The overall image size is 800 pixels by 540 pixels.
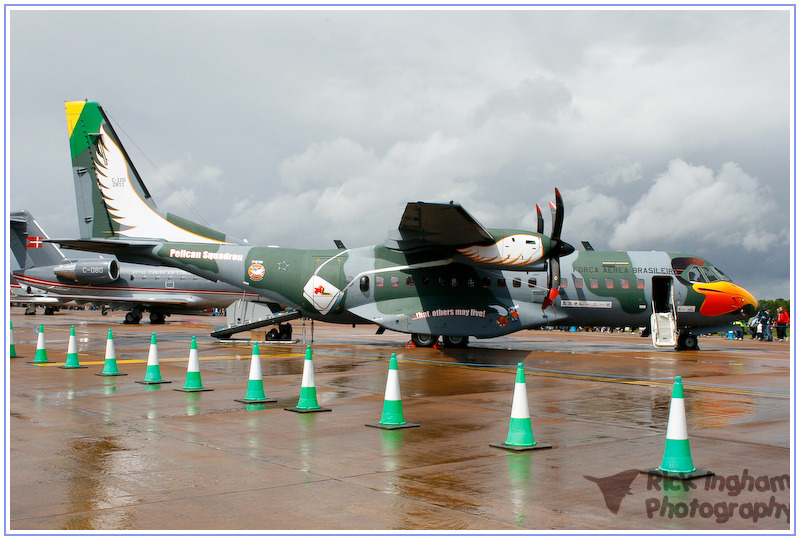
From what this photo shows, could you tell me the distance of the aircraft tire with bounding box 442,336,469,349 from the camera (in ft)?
76.1

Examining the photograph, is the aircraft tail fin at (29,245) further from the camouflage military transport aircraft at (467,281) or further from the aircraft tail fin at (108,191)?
the camouflage military transport aircraft at (467,281)

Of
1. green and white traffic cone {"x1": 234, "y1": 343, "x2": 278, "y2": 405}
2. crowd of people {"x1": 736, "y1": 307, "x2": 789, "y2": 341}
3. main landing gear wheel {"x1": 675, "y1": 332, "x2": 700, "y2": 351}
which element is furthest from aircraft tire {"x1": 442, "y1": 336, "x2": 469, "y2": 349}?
crowd of people {"x1": 736, "y1": 307, "x2": 789, "y2": 341}

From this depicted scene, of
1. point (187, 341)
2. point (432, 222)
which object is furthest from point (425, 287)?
point (187, 341)

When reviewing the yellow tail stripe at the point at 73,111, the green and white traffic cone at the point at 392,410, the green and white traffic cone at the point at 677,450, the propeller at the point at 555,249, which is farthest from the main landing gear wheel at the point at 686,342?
the yellow tail stripe at the point at 73,111

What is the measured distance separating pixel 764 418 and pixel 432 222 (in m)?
10.5

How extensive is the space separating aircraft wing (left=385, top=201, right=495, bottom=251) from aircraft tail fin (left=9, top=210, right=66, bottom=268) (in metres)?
35.0

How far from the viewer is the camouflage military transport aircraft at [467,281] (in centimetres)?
2064

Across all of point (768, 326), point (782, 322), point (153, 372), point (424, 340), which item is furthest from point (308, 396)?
point (782, 322)

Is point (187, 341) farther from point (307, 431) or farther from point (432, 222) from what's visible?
point (307, 431)

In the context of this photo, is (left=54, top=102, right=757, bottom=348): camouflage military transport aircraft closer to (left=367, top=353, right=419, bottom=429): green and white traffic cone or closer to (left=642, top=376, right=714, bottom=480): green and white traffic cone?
(left=367, top=353, right=419, bottom=429): green and white traffic cone

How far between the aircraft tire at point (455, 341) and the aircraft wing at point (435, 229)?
12.1 ft

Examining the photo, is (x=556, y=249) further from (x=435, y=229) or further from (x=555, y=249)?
(x=435, y=229)
